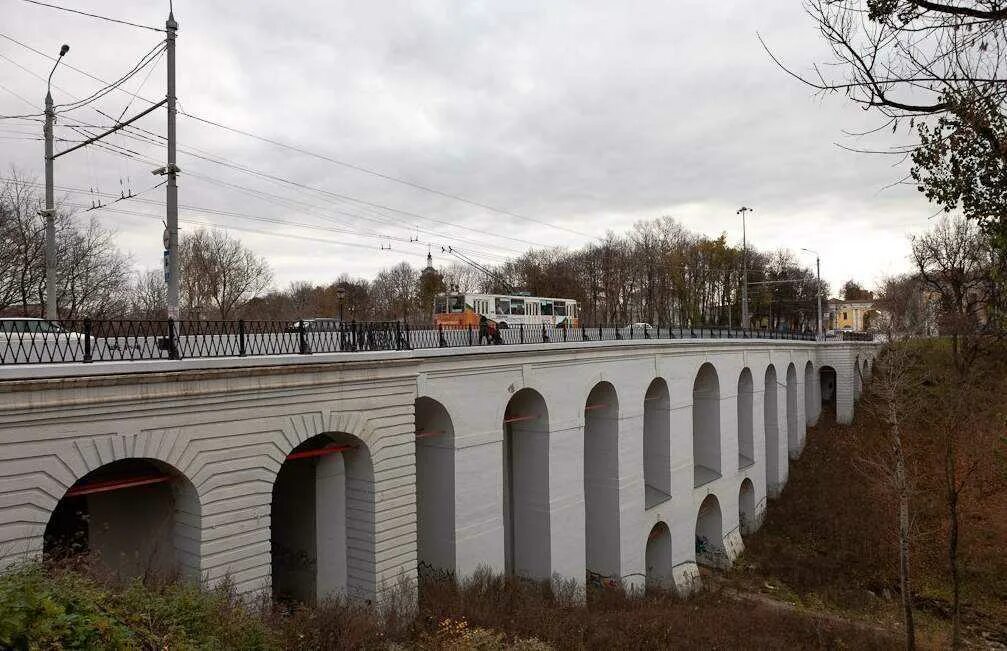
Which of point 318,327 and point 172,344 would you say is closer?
point 172,344

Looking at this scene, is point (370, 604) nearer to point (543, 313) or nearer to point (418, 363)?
point (418, 363)

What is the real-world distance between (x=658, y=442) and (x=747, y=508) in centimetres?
1073

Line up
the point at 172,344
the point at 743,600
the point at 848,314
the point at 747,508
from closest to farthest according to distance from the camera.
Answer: the point at 172,344 < the point at 743,600 < the point at 747,508 < the point at 848,314

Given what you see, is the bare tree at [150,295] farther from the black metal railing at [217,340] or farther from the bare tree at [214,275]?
the black metal railing at [217,340]

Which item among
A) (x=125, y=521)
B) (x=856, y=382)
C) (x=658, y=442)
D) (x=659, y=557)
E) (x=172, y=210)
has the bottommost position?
(x=659, y=557)

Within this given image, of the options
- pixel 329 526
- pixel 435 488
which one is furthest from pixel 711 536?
pixel 329 526

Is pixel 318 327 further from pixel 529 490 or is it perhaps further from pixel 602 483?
pixel 602 483

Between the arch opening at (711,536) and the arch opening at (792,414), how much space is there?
49.0ft

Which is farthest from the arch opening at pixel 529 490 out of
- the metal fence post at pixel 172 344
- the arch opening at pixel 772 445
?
the arch opening at pixel 772 445

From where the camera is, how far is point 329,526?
12.9m

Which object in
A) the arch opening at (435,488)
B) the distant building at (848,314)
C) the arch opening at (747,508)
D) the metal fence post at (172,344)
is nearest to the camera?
the metal fence post at (172,344)

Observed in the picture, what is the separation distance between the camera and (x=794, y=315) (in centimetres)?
8212

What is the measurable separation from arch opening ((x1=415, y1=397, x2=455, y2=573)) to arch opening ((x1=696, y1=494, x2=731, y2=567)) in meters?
15.6

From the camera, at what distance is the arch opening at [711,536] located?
27.4 metres
